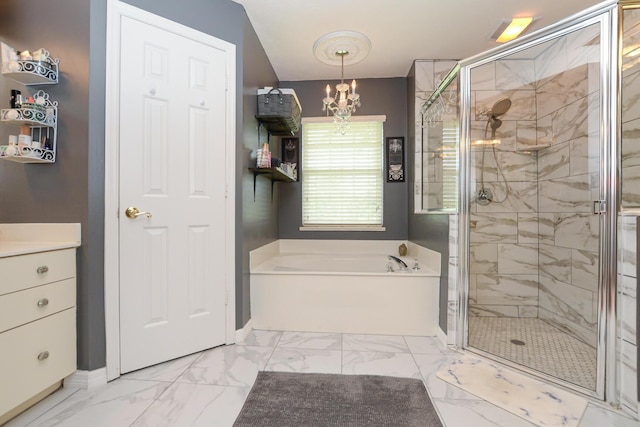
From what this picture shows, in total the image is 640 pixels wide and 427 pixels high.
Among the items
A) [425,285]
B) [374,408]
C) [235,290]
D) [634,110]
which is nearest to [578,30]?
[634,110]

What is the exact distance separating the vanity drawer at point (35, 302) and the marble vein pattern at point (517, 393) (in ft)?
6.97

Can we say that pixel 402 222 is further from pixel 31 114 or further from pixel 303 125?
pixel 31 114

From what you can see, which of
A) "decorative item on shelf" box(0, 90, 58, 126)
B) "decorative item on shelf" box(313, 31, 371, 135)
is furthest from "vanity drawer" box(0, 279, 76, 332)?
"decorative item on shelf" box(313, 31, 371, 135)

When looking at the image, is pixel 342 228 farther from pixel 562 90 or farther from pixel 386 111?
pixel 562 90

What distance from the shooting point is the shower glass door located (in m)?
1.90

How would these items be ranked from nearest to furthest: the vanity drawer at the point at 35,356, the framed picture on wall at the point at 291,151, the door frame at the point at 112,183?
the vanity drawer at the point at 35,356 < the door frame at the point at 112,183 < the framed picture on wall at the point at 291,151

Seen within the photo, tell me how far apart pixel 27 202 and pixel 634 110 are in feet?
11.2

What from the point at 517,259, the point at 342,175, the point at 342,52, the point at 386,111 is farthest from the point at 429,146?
the point at 517,259

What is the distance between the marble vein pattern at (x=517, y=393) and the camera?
131cm

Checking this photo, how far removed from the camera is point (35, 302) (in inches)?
52.2

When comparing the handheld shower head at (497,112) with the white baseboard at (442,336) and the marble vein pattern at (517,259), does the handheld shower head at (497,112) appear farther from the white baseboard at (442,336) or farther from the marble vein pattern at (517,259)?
the white baseboard at (442,336)

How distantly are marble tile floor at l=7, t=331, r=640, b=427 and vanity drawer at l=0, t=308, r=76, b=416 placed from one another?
15 cm

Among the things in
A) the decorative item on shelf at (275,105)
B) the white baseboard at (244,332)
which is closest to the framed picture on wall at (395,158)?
the decorative item on shelf at (275,105)

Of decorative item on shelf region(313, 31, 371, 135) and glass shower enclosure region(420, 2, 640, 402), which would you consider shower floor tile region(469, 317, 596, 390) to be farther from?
decorative item on shelf region(313, 31, 371, 135)
